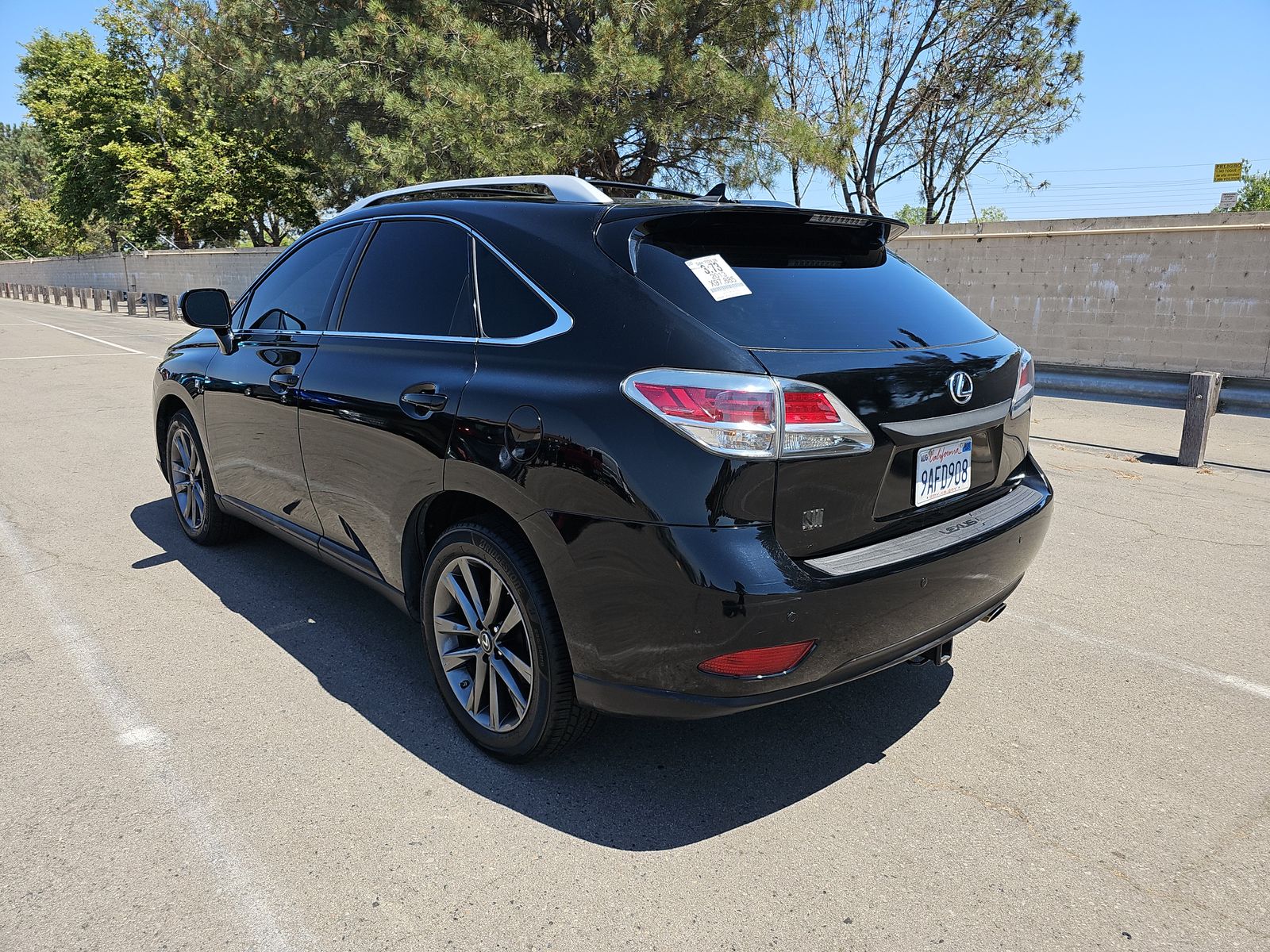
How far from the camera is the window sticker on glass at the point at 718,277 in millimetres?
2533

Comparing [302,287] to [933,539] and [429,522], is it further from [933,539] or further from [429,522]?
[933,539]

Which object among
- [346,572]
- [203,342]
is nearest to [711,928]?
[346,572]

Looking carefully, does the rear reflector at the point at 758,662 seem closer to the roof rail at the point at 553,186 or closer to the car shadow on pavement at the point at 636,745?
the car shadow on pavement at the point at 636,745

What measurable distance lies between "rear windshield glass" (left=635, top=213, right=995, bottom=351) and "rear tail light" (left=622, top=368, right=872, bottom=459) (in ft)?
0.57

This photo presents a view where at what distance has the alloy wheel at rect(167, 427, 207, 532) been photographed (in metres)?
4.96

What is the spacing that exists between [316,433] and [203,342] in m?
1.64

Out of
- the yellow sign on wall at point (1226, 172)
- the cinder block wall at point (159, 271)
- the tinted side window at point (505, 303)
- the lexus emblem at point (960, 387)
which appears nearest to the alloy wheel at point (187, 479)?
the tinted side window at point (505, 303)

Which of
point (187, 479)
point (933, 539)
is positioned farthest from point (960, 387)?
point (187, 479)

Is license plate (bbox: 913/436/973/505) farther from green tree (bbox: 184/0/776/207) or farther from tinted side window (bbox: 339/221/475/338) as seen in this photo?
green tree (bbox: 184/0/776/207)

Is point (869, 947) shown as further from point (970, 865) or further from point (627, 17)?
point (627, 17)

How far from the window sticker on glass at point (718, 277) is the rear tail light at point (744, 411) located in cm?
35

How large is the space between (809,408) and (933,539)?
65cm

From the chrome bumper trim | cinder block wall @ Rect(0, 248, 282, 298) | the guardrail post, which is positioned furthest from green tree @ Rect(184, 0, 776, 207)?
the chrome bumper trim

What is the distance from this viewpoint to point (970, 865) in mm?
2400
